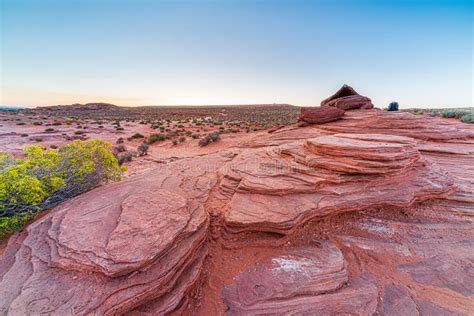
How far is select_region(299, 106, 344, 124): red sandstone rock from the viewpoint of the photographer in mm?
12188

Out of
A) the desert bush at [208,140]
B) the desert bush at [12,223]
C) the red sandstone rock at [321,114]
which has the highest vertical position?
the red sandstone rock at [321,114]

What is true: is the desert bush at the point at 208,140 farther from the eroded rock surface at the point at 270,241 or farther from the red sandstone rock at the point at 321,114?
the eroded rock surface at the point at 270,241

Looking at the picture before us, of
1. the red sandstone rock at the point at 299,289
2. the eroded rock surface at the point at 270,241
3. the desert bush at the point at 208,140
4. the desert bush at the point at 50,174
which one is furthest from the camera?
the desert bush at the point at 208,140

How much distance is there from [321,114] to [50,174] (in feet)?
41.1

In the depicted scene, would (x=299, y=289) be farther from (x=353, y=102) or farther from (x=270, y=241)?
(x=353, y=102)

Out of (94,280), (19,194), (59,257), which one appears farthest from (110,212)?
(19,194)

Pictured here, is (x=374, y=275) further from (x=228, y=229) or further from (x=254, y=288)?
(x=228, y=229)

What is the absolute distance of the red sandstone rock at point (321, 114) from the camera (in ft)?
40.0

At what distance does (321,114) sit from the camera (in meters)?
12.3

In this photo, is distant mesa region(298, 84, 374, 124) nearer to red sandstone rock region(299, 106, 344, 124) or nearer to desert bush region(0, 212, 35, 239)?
red sandstone rock region(299, 106, 344, 124)

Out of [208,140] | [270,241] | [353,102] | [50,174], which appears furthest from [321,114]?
[50,174]

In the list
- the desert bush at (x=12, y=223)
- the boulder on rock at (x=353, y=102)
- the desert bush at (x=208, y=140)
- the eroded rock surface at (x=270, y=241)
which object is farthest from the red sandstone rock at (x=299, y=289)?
the desert bush at (x=208, y=140)

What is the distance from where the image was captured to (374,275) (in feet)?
14.6

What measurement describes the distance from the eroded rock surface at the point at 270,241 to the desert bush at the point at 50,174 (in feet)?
2.37
